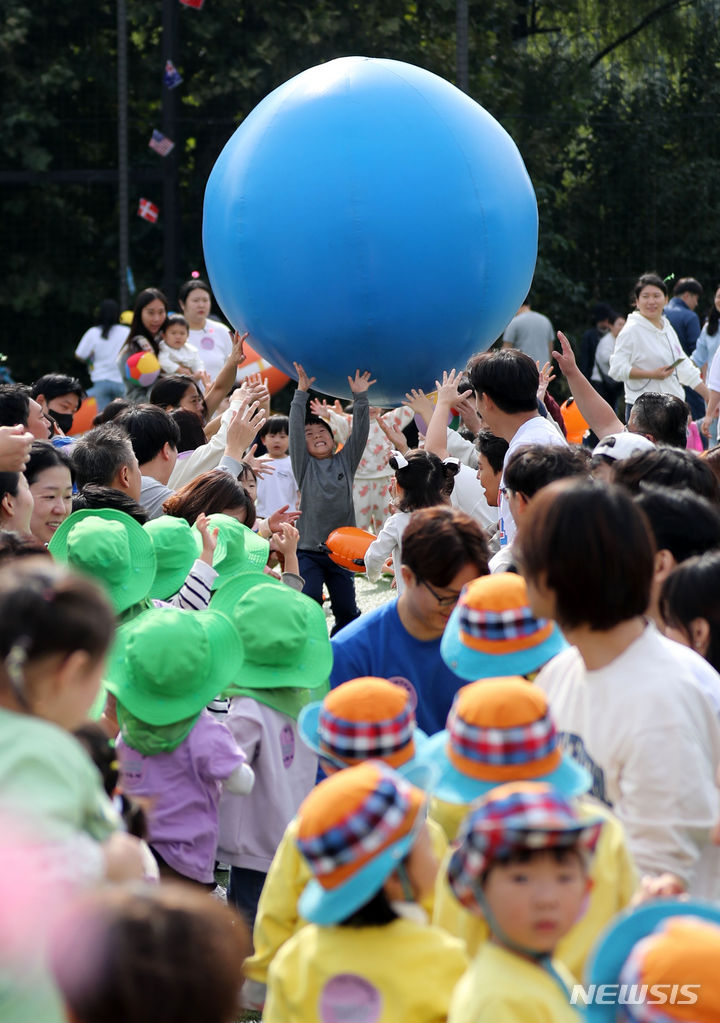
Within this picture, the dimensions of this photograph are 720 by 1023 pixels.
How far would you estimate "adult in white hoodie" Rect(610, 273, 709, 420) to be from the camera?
9234 millimetres

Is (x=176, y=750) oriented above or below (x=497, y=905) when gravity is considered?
below

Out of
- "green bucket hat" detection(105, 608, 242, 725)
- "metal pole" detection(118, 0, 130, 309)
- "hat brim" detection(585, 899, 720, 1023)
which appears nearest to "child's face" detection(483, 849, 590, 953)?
"hat brim" detection(585, 899, 720, 1023)

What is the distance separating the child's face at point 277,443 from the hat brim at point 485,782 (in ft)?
18.9

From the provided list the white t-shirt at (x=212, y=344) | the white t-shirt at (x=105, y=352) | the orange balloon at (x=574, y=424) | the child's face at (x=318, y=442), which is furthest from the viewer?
the white t-shirt at (x=105, y=352)

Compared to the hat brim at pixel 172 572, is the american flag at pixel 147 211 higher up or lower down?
lower down

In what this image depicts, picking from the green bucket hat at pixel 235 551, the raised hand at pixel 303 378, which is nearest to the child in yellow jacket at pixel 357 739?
the green bucket hat at pixel 235 551

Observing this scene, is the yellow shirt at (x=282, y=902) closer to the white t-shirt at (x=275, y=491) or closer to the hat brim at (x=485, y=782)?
the hat brim at (x=485, y=782)

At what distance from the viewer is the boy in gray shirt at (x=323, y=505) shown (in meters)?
6.84

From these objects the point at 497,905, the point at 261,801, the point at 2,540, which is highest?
the point at 497,905

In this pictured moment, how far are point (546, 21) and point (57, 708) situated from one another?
17.7 metres

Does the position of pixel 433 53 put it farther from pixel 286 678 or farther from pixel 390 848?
pixel 390 848

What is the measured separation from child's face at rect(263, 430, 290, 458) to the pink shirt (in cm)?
457

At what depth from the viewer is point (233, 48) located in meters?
14.9

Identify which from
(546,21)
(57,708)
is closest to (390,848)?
(57,708)
